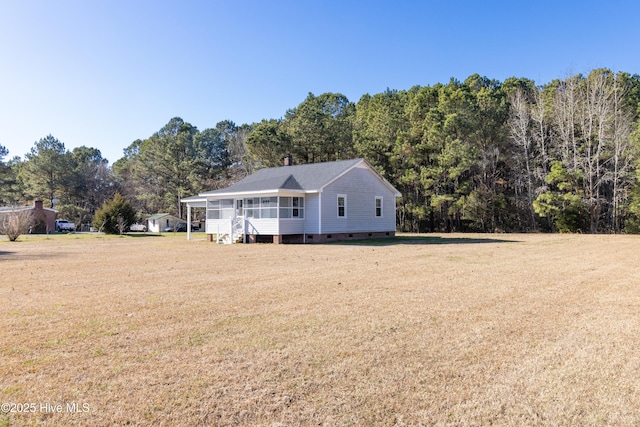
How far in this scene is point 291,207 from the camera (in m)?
21.0

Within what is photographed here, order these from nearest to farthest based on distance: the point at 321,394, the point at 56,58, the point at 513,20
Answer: the point at 321,394, the point at 56,58, the point at 513,20

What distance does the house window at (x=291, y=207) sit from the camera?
20688 millimetres

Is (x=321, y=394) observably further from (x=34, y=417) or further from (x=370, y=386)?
(x=34, y=417)

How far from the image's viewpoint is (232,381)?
335cm

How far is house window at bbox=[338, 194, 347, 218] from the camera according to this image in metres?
22.2

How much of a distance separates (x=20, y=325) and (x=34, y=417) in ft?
9.26

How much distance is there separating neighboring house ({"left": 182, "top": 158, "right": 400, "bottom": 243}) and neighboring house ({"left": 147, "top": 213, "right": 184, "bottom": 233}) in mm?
26725

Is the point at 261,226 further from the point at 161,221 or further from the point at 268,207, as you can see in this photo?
the point at 161,221

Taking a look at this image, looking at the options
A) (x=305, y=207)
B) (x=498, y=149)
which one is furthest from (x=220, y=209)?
(x=498, y=149)

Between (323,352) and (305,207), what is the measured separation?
696 inches

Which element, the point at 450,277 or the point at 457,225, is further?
the point at 457,225

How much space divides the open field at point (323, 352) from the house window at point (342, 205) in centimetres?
1418

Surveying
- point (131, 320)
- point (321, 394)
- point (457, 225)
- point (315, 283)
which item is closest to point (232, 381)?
point (321, 394)

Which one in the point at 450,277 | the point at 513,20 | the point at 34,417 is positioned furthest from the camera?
the point at 513,20
